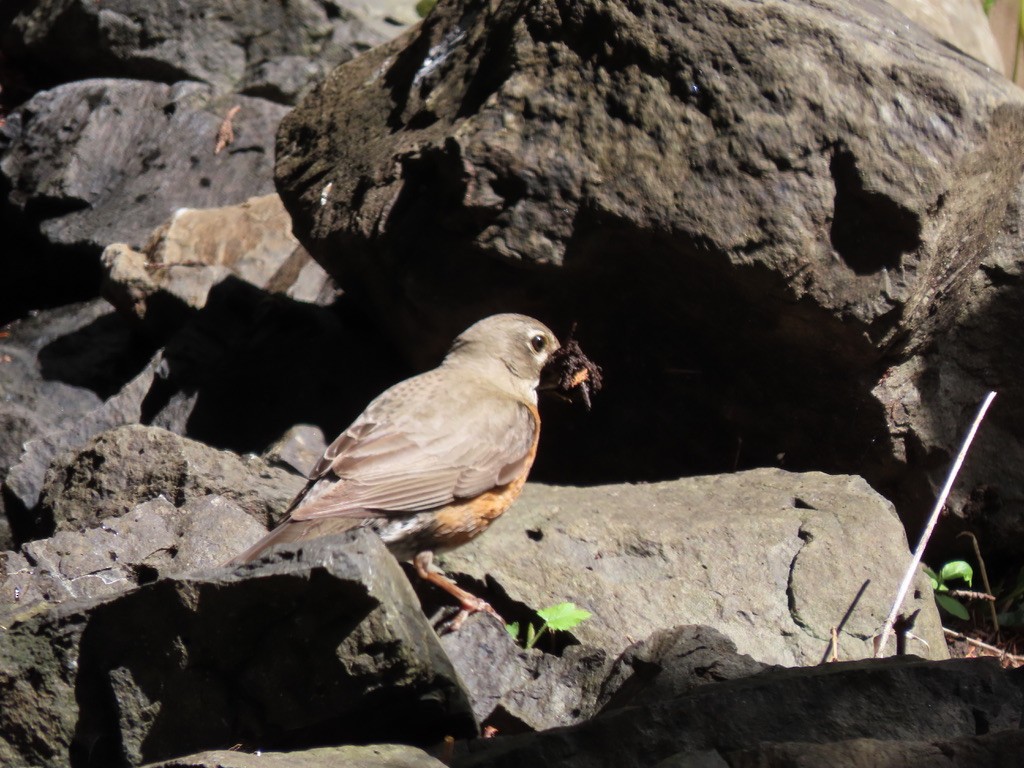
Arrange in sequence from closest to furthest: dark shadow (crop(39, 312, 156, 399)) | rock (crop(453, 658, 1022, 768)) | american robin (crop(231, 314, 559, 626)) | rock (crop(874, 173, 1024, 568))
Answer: rock (crop(453, 658, 1022, 768))
american robin (crop(231, 314, 559, 626))
rock (crop(874, 173, 1024, 568))
dark shadow (crop(39, 312, 156, 399))

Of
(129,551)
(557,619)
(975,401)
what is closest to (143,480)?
(129,551)

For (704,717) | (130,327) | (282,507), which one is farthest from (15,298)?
(704,717)

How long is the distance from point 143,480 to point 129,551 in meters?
0.67

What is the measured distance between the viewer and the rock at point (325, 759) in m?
2.82

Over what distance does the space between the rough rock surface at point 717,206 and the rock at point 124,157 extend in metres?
2.91

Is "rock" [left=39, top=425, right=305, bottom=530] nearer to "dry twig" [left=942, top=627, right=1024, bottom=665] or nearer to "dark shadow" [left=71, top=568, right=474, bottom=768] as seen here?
"dark shadow" [left=71, top=568, right=474, bottom=768]

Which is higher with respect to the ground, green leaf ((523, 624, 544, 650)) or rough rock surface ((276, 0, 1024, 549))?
rough rock surface ((276, 0, 1024, 549))

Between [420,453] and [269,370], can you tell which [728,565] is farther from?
[269,370]

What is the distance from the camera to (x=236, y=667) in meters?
3.45

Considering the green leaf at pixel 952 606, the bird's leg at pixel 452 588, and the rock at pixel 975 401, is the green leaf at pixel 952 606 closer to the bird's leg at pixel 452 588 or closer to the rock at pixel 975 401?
the rock at pixel 975 401

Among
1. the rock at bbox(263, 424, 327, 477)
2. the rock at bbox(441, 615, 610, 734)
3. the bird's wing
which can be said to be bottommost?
the rock at bbox(263, 424, 327, 477)

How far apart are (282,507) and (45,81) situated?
22.3 feet

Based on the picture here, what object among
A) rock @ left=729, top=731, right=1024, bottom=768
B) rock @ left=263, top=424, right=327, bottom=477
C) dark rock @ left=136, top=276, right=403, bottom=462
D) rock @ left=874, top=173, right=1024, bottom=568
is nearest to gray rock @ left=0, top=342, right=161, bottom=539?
dark rock @ left=136, top=276, right=403, bottom=462

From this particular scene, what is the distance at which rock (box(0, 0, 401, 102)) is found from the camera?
9.71 m
